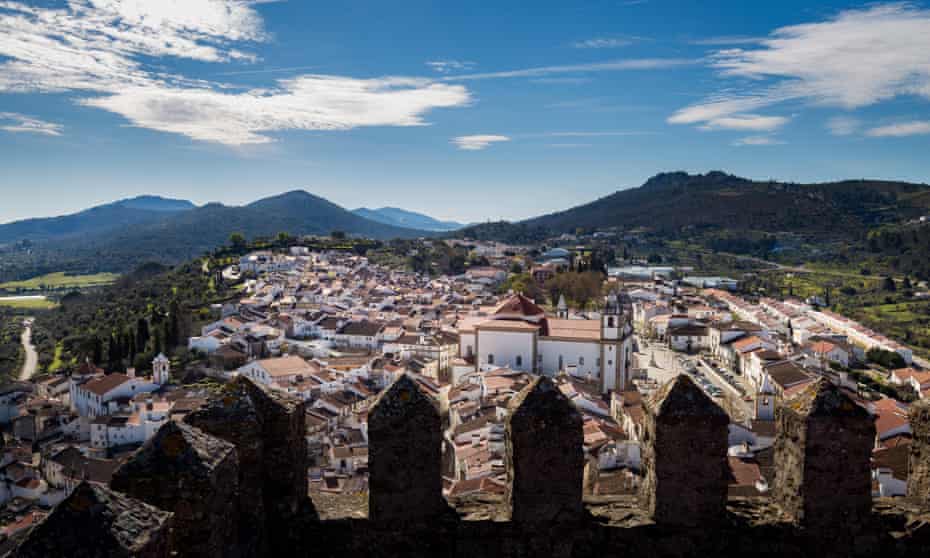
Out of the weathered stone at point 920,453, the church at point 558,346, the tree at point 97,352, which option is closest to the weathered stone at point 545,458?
the weathered stone at point 920,453

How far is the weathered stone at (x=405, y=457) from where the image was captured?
19.0ft

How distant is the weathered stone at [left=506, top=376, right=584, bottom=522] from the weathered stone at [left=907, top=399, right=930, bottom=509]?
10.8 ft

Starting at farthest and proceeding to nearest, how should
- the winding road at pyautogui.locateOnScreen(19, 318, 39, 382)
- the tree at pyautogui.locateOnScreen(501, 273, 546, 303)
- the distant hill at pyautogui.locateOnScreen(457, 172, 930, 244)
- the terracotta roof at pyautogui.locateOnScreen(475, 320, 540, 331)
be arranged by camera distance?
the distant hill at pyautogui.locateOnScreen(457, 172, 930, 244), the tree at pyautogui.locateOnScreen(501, 273, 546, 303), the winding road at pyautogui.locateOnScreen(19, 318, 39, 382), the terracotta roof at pyautogui.locateOnScreen(475, 320, 540, 331)

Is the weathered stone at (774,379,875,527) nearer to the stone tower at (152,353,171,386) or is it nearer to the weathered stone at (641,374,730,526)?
the weathered stone at (641,374,730,526)

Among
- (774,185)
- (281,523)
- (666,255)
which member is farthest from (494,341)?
(774,185)

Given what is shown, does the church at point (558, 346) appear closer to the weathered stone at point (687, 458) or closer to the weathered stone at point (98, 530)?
the weathered stone at point (687, 458)

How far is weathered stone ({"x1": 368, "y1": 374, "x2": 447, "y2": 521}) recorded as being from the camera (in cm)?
→ 578

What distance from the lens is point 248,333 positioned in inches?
2377

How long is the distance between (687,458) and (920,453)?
2.40 m

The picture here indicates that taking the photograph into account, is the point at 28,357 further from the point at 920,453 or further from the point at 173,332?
the point at 920,453

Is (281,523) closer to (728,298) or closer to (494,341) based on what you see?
(494,341)

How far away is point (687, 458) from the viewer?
5809mm

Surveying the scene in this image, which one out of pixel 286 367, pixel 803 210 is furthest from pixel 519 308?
pixel 803 210

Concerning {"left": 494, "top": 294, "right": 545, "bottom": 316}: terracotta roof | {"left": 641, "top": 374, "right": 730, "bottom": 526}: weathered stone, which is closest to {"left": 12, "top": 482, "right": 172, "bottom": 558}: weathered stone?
{"left": 641, "top": 374, "right": 730, "bottom": 526}: weathered stone
